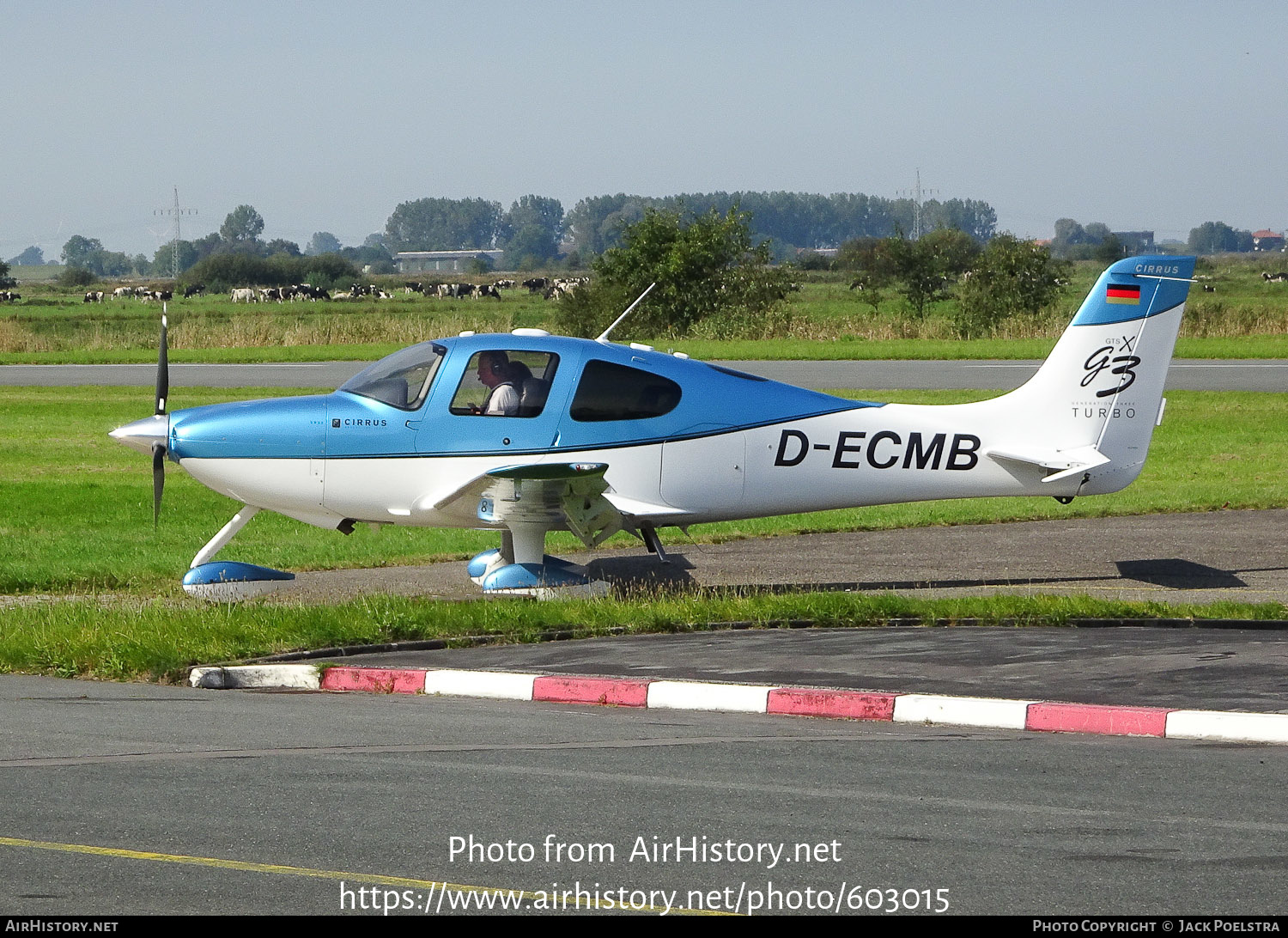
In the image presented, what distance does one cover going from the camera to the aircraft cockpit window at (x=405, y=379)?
40.7 feet

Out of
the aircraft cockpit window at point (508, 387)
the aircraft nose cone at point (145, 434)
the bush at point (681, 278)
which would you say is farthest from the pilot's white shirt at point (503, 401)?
the bush at point (681, 278)

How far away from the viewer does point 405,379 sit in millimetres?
12469

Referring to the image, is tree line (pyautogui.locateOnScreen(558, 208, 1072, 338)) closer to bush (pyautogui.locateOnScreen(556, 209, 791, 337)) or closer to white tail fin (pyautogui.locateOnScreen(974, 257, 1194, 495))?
bush (pyautogui.locateOnScreen(556, 209, 791, 337))

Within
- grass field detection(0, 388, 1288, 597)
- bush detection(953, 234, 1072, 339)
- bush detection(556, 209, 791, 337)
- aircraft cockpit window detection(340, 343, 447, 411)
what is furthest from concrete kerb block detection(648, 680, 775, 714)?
bush detection(953, 234, 1072, 339)

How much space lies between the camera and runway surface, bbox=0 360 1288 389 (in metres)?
31.1

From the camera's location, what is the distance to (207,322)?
197 feet

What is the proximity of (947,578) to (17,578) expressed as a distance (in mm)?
8461

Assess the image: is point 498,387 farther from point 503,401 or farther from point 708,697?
point 708,697

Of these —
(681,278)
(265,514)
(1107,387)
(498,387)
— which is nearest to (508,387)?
(498,387)

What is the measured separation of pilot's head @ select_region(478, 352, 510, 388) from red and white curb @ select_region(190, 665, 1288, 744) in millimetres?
3486

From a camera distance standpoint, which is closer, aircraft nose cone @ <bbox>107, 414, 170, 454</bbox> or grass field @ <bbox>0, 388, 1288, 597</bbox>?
aircraft nose cone @ <bbox>107, 414, 170, 454</bbox>

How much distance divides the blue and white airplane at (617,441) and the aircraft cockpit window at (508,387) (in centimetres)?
1

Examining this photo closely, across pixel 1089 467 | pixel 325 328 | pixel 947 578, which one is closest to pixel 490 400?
pixel 947 578

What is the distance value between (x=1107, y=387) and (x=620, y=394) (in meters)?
4.24
